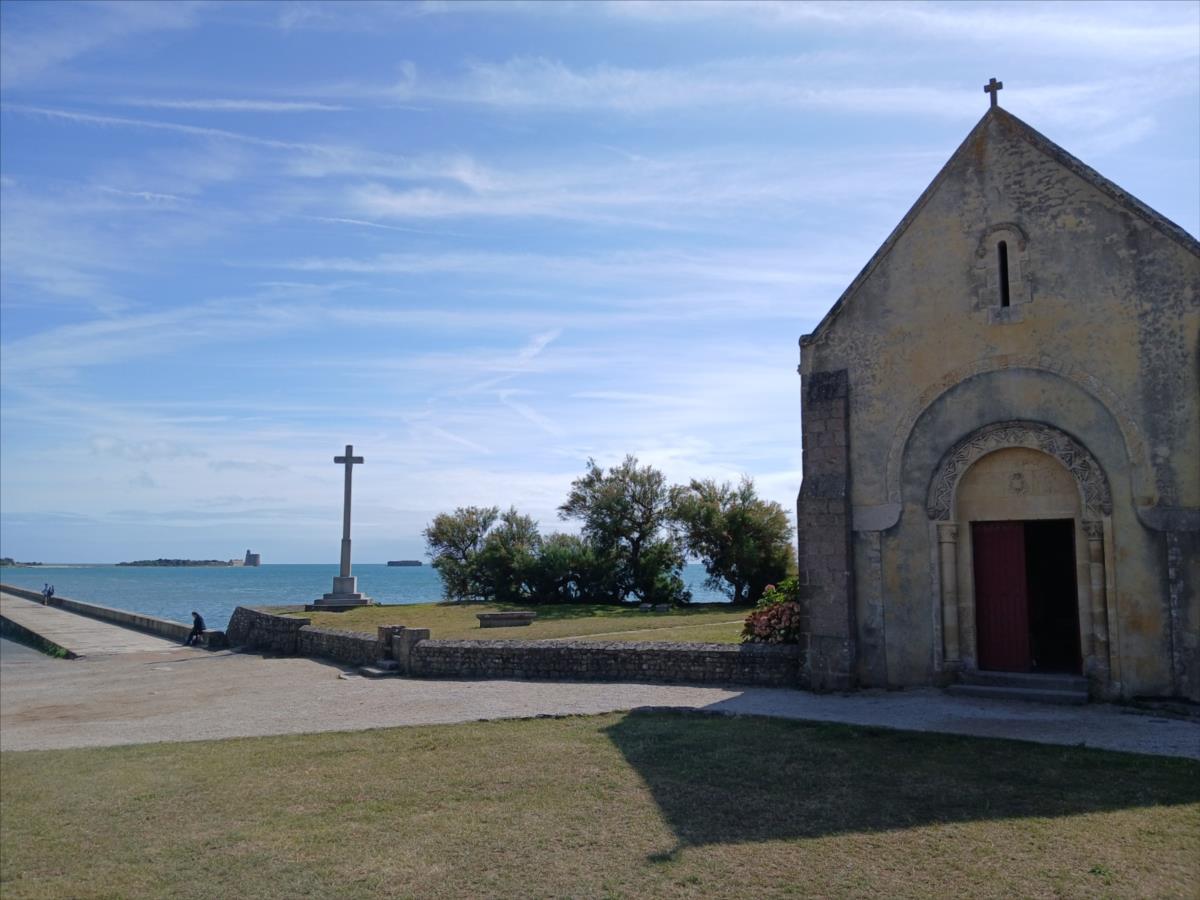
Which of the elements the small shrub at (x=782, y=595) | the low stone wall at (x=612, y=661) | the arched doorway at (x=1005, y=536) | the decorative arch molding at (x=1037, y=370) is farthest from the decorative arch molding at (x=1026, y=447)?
the small shrub at (x=782, y=595)

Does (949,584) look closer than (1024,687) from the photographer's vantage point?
No

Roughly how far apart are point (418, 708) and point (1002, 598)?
9.23m

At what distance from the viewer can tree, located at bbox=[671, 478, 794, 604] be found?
36688 millimetres

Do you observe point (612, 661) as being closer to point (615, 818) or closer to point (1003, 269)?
point (615, 818)

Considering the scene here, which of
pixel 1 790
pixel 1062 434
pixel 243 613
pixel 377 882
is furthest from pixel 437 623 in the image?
pixel 377 882

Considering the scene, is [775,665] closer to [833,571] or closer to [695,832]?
[833,571]

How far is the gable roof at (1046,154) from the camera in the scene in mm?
13000

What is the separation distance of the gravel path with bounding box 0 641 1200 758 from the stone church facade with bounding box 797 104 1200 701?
1.09m

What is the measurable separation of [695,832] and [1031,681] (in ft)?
25.3

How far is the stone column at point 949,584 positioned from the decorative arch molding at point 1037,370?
0.77 meters

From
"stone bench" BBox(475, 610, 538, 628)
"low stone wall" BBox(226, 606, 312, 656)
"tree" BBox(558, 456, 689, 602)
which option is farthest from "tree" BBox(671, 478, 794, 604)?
"low stone wall" BBox(226, 606, 312, 656)

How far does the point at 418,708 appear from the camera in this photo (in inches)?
587

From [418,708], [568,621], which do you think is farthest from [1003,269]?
[568,621]

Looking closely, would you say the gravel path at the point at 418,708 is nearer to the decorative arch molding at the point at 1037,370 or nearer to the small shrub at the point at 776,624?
the small shrub at the point at 776,624
